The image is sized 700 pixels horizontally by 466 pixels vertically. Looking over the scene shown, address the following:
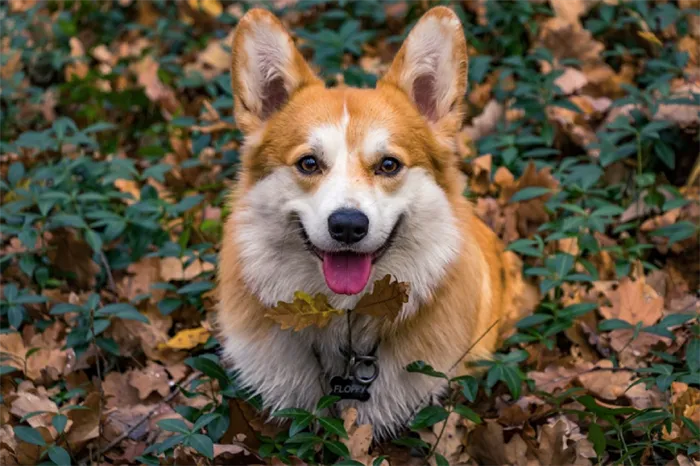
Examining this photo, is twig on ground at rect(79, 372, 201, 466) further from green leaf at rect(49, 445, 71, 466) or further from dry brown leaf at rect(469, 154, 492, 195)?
dry brown leaf at rect(469, 154, 492, 195)

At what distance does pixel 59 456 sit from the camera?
2.65 metres

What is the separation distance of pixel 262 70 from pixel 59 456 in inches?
62.1

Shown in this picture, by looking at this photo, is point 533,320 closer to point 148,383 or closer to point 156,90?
point 148,383

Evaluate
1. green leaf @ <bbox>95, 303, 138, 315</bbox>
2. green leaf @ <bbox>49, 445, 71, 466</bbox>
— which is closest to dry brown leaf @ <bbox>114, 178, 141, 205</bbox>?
green leaf @ <bbox>95, 303, 138, 315</bbox>

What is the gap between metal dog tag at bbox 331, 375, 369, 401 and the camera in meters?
2.92

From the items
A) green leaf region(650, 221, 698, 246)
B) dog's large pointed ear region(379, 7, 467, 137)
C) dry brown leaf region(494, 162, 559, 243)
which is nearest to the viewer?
dog's large pointed ear region(379, 7, 467, 137)

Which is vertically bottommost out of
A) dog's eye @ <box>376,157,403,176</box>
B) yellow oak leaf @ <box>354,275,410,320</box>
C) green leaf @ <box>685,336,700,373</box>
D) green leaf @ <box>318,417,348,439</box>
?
green leaf @ <box>685,336,700,373</box>

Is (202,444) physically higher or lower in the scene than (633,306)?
higher

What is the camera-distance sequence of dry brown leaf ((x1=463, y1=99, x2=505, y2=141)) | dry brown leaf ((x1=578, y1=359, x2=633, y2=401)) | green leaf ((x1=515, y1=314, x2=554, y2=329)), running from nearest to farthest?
dry brown leaf ((x1=578, y1=359, x2=633, y2=401)) → green leaf ((x1=515, y1=314, x2=554, y2=329)) → dry brown leaf ((x1=463, y1=99, x2=505, y2=141))

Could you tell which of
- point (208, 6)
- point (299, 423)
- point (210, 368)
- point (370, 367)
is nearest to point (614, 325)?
point (370, 367)

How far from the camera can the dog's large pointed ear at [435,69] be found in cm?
295

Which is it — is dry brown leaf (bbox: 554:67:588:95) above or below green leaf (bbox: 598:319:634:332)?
above

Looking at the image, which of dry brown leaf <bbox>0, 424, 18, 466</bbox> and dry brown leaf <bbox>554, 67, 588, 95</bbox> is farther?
dry brown leaf <bbox>554, 67, 588, 95</bbox>

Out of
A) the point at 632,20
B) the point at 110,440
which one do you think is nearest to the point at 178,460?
the point at 110,440
